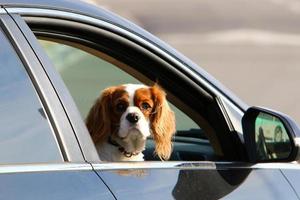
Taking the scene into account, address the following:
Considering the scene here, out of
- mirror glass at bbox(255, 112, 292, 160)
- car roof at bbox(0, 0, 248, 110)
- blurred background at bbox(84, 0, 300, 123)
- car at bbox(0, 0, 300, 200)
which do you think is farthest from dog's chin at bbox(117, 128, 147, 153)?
blurred background at bbox(84, 0, 300, 123)

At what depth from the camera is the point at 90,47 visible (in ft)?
11.3

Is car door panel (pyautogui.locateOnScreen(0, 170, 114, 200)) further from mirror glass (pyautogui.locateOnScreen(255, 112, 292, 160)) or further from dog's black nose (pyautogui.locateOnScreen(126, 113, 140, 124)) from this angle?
dog's black nose (pyautogui.locateOnScreen(126, 113, 140, 124))

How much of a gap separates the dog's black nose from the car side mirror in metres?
0.69

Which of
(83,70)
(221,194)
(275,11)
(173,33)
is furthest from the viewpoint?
(275,11)

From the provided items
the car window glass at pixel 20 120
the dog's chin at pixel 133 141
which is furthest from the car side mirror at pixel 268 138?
the car window glass at pixel 20 120

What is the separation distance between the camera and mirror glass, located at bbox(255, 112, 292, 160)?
3.44m

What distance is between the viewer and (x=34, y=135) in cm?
267

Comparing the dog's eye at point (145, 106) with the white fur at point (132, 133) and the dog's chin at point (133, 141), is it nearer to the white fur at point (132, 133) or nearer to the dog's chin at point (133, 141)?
the white fur at point (132, 133)

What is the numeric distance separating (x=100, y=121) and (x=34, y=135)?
1179 mm

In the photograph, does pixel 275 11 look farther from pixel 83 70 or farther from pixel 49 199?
pixel 49 199

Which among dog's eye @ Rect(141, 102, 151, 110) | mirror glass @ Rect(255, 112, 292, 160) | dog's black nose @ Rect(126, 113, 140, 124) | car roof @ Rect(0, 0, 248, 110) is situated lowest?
mirror glass @ Rect(255, 112, 292, 160)

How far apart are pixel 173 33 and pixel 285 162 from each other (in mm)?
12821

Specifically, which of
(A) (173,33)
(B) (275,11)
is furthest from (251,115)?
(B) (275,11)

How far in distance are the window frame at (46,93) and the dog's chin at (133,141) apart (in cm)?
117
